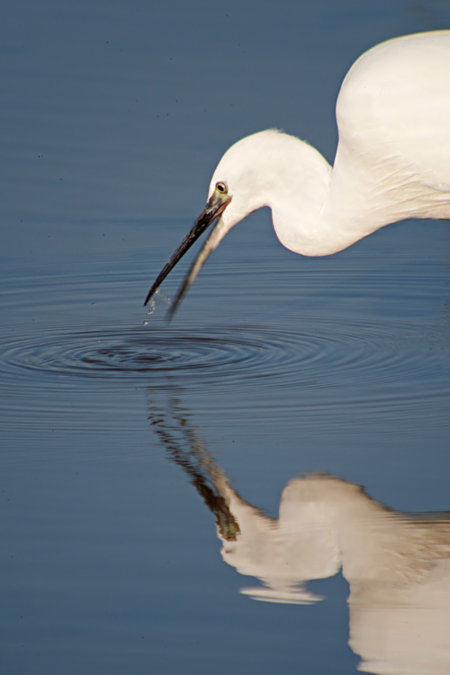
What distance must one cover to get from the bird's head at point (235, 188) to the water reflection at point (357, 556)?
158cm

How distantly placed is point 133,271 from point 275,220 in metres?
1.76

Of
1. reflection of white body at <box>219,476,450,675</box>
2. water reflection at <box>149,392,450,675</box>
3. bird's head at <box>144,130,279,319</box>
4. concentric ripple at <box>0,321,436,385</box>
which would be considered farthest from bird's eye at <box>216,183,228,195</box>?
reflection of white body at <box>219,476,450,675</box>

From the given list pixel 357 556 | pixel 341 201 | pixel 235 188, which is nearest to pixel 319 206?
pixel 341 201

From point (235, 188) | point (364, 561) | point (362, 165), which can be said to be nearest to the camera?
point (364, 561)

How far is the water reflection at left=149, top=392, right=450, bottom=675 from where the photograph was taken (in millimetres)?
3145

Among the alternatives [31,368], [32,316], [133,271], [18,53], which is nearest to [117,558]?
[31,368]

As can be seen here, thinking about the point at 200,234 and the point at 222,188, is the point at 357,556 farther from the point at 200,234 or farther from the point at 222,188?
the point at 200,234

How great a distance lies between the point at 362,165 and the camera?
16.6 feet

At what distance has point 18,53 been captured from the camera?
10.2m

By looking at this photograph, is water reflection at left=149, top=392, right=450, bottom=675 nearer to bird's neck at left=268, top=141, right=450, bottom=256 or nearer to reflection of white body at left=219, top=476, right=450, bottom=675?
reflection of white body at left=219, top=476, right=450, bottom=675

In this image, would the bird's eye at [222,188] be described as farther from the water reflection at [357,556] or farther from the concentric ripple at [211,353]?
the water reflection at [357,556]

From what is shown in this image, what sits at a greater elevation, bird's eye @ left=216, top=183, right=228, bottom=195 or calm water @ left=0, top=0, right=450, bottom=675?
bird's eye @ left=216, top=183, right=228, bottom=195

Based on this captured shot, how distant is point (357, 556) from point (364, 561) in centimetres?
4

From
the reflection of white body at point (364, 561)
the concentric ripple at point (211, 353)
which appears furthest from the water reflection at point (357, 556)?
the concentric ripple at point (211, 353)
